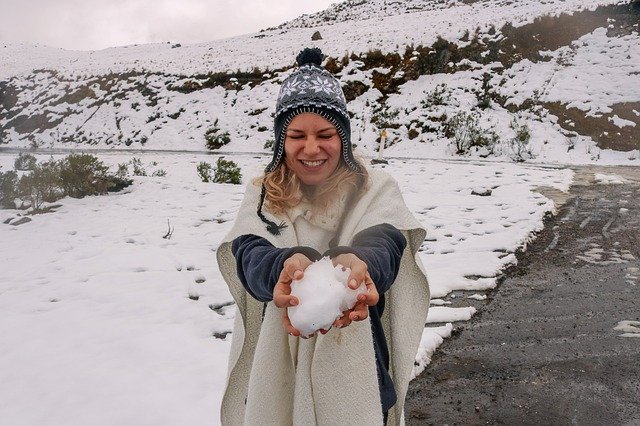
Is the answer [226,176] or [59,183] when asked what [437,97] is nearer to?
[226,176]

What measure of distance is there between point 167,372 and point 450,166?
1117cm

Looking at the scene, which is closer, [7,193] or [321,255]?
[321,255]

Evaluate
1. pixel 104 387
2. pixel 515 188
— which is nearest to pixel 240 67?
pixel 515 188

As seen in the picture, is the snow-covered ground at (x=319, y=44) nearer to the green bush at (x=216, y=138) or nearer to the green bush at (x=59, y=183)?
the green bush at (x=216, y=138)

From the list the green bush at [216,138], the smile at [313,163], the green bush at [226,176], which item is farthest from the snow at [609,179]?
the green bush at [216,138]

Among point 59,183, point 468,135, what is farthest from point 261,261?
point 468,135

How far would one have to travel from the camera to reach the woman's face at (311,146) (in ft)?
5.05

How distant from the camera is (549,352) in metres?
3.53

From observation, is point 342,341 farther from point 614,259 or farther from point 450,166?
point 450,166

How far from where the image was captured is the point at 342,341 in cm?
144

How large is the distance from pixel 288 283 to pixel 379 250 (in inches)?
11.7

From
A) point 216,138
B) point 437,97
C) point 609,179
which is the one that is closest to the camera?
point 609,179

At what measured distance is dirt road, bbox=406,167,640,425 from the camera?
2.88 metres

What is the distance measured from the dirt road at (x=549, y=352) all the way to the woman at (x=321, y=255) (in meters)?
1.47
